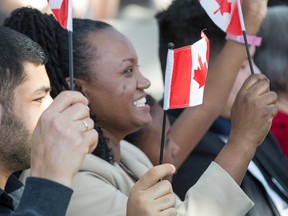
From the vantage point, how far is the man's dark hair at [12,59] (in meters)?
2.78

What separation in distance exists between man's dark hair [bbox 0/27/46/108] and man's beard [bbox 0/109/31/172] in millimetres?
45

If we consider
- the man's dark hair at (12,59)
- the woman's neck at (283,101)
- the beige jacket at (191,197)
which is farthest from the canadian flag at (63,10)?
the woman's neck at (283,101)

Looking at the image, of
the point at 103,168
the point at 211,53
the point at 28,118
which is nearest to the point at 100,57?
the point at 103,168

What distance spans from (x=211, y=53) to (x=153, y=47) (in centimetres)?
311

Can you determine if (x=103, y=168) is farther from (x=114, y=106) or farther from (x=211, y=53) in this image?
(x=211, y=53)

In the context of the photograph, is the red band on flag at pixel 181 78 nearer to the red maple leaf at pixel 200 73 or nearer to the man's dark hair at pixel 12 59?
the red maple leaf at pixel 200 73

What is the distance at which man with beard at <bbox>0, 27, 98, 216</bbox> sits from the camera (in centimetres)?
240

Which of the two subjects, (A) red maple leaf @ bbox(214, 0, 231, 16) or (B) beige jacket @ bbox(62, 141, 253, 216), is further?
(A) red maple leaf @ bbox(214, 0, 231, 16)

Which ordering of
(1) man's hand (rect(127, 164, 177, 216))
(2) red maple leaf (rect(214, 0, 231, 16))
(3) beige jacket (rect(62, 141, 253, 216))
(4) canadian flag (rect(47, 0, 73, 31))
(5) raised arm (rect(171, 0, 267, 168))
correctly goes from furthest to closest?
(5) raised arm (rect(171, 0, 267, 168))
(2) red maple leaf (rect(214, 0, 231, 16))
(3) beige jacket (rect(62, 141, 253, 216))
(4) canadian flag (rect(47, 0, 73, 31))
(1) man's hand (rect(127, 164, 177, 216))

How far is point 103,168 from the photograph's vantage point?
3.17 metres

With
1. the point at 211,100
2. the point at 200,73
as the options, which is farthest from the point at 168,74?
the point at 211,100

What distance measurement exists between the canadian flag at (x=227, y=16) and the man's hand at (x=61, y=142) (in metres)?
1.03

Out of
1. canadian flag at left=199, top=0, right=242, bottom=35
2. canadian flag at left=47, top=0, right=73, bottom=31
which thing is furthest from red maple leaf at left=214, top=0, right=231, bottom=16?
canadian flag at left=47, top=0, right=73, bottom=31

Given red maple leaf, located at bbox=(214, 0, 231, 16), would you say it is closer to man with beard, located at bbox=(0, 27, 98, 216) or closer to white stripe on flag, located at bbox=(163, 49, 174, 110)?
white stripe on flag, located at bbox=(163, 49, 174, 110)
